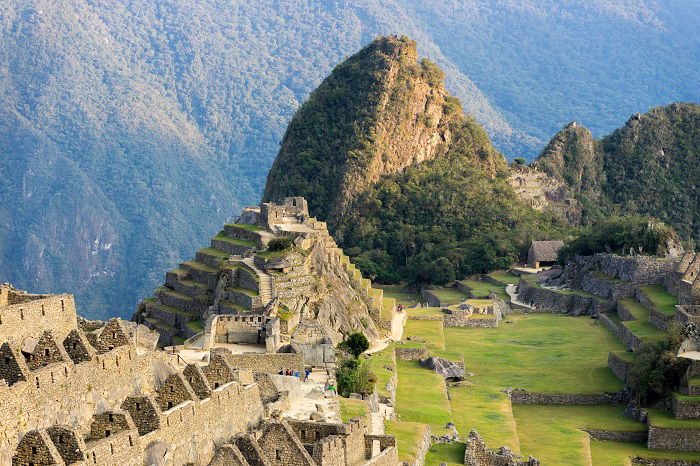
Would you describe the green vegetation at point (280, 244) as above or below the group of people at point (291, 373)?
above

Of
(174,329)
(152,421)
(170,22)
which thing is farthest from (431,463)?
(170,22)

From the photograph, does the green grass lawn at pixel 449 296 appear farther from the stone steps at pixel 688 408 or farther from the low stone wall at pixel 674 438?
the low stone wall at pixel 674 438

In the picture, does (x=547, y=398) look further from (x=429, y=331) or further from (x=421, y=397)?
(x=429, y=331)

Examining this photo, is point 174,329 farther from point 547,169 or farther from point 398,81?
point 547,169

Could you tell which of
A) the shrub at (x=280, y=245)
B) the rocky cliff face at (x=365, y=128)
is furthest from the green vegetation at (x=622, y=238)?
the shrub at (x=280, y=245)

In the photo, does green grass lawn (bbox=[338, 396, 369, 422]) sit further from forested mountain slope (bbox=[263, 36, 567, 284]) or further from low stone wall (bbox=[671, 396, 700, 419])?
forested mountain slope (bbox=[263, 36, 567, 284])

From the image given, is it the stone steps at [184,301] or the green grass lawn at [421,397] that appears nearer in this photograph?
the green grass lawn at [421,397]

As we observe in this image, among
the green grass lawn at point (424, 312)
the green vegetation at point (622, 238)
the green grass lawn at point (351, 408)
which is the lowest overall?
the green grass lawn at point (424, 312)
